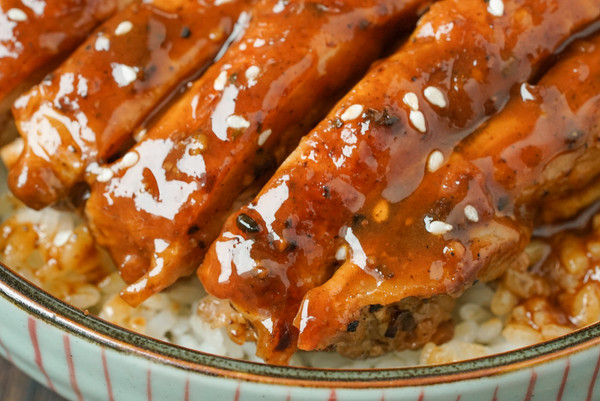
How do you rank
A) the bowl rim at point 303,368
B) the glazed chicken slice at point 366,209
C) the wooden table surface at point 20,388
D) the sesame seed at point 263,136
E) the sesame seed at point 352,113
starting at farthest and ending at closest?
the wooden table surface at point 20,388, the sesame seed at point 263,136, the sesame seed at point 352,113, the glazed chicken slice at point 366,209, the bowl rim at point 303,368

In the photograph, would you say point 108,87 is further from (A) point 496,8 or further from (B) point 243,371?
(A) point 496,8

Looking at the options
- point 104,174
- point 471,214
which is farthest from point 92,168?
point 471,214

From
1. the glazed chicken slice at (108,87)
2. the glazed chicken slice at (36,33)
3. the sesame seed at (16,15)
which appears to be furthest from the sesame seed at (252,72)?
the sesame seed at (16,15)

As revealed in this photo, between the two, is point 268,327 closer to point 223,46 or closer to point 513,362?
point 513,362

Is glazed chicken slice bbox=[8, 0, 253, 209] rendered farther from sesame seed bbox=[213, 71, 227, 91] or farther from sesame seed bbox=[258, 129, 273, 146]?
sesame seed bbox=[258, 129, 273, 146]

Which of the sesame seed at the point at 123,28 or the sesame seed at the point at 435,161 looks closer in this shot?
the sesame seed at the point at 435,161

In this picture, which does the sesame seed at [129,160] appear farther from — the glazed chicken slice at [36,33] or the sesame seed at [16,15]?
the sesame seed at [16,15]

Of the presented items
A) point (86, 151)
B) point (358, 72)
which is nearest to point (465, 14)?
point (358, 72)
